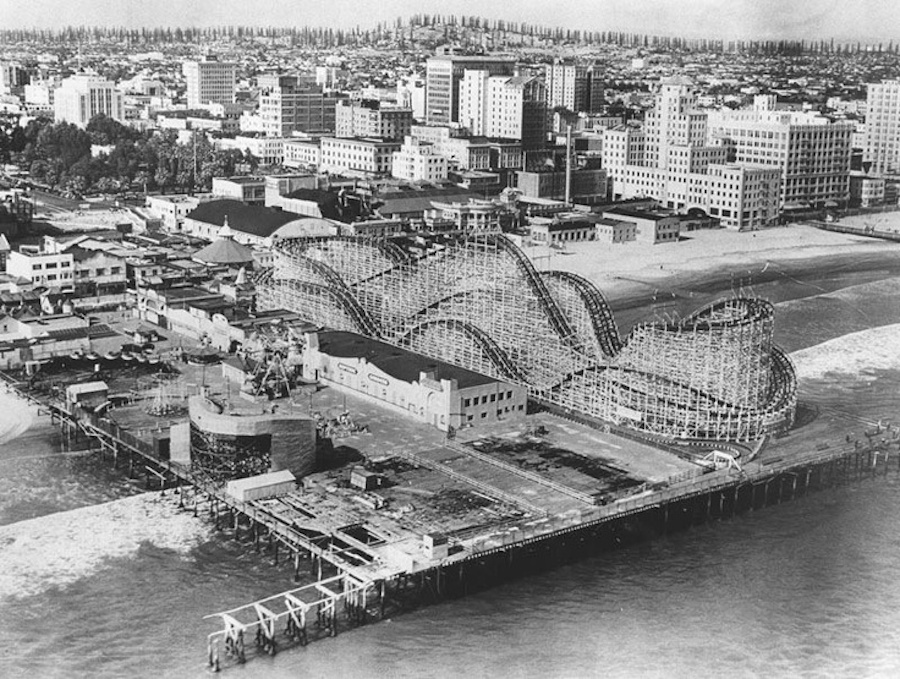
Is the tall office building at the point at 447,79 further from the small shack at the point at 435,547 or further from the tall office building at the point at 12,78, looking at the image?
the small shack at the point at 435,547

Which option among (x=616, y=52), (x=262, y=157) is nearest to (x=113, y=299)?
(x=262, y=157)

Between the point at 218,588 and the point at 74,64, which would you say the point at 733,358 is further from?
the point at 74,64

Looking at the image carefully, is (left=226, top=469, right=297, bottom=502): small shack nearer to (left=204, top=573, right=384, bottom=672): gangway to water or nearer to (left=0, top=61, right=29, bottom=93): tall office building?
(left=204, top=573, right=384, bottom=672): gangway to water

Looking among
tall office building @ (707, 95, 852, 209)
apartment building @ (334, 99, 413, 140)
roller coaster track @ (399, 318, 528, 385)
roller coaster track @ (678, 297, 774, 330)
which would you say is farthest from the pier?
apartment building @ (334, 99, 413, 140)

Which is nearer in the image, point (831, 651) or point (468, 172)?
point (831, 651)

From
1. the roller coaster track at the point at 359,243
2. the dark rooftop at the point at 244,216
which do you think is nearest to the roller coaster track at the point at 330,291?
the roller coaster track at the point at 359,243

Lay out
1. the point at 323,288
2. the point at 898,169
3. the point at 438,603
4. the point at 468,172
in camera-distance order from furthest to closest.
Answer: the point at 898,169
the point at 468,172
the point at 323,288
the point at 438,603
